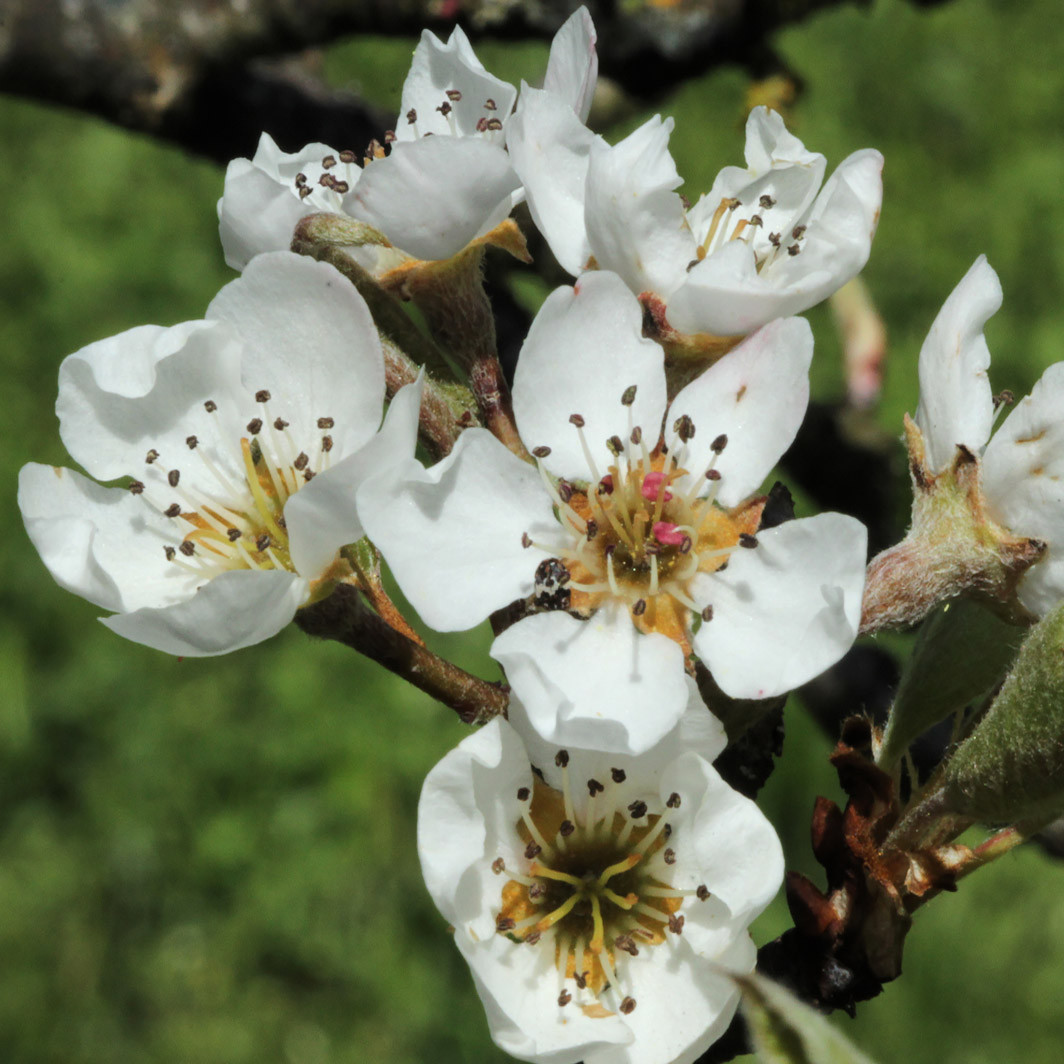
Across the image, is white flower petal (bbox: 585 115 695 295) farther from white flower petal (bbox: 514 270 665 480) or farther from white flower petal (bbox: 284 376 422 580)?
white flower petal (bbox: 284 376 422 580)

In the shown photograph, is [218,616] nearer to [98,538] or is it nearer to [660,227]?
[98,538]

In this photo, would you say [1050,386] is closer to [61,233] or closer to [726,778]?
[726,778]

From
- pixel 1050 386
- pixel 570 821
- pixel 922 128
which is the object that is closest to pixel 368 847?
pixel 570 821

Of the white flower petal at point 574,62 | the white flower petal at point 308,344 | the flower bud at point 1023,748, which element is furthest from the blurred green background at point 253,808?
the flower bud at point 1023,748

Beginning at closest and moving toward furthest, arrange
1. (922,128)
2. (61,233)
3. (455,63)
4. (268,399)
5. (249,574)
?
(249,574)
(268,399)
(455,63)
(61,233)
(922,128)

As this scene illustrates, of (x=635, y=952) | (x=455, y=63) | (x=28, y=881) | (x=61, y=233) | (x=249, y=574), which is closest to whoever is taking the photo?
(x=249, y=574)

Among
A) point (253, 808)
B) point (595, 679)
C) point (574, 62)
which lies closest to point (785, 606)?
point (595, 679)
